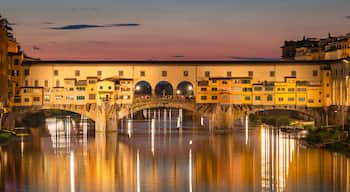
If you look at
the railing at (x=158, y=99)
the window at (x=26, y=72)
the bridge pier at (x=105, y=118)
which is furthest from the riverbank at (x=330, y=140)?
the window at (x=26, y=72)

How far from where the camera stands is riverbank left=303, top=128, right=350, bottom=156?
186 feet

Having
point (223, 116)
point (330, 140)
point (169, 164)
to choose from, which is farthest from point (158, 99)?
point (169, 164)

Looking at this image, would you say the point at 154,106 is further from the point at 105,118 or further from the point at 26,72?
the point at 26,72

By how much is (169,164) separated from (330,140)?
49.5 feet

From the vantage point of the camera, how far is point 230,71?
260 feet

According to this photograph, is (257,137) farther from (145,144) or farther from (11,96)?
(11,96)

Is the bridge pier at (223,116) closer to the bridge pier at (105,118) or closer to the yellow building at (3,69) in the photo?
the bridge pier at (105,118)

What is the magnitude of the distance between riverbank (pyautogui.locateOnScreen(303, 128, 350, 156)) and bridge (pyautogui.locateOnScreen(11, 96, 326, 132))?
11862 mm

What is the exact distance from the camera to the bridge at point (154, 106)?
75188mm

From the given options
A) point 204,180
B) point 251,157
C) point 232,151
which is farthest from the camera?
point 232,151

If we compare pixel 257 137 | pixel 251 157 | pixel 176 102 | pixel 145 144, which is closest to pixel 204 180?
pixel 251 157

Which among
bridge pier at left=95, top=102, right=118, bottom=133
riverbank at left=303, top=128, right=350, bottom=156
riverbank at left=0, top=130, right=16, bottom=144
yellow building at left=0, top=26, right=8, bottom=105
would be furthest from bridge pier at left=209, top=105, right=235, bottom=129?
riverbank at left=0, top=130, right=16, bottom=144

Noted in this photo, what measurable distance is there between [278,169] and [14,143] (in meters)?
23.9

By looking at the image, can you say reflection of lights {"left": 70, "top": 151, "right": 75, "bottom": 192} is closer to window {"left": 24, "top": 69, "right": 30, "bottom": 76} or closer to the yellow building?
the yellow building
